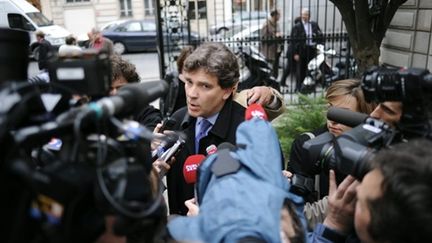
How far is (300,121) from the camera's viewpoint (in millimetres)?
5320

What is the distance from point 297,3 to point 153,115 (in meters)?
10.3

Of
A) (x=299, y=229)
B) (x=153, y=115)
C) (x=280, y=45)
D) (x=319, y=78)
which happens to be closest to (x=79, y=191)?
(x=299, y=229)

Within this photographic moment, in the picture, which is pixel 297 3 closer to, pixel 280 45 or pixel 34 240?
pixel 280 45

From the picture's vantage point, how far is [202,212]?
1086 millimetres

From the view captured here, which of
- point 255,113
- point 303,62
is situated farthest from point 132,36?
point 255,113

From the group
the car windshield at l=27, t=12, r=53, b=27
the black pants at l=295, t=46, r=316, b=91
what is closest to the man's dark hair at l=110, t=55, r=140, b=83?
the black pants at l=295, t=46, r=316, b=91

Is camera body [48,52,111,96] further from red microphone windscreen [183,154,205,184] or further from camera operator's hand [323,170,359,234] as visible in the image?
red microphone windscreen [183,154,205,184]

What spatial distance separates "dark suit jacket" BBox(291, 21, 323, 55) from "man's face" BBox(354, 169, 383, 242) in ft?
24.4

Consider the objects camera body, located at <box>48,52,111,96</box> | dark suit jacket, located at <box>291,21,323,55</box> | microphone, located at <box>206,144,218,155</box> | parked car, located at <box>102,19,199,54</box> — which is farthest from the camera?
parked car, located at <box>102,19,199,54</box>

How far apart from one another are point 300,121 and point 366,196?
164 inches

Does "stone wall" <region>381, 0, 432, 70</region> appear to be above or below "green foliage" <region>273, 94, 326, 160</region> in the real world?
above

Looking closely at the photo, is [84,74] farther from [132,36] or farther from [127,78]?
[132,36]

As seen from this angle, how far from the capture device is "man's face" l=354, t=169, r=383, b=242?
117 cm

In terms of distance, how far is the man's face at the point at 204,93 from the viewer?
2.34 m
